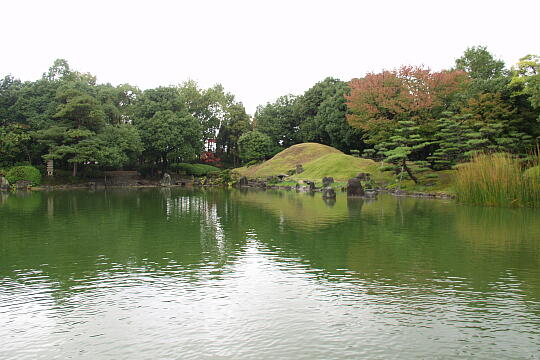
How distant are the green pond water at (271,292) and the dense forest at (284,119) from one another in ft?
67.5

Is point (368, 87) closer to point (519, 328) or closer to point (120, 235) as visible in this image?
point (120, 235)

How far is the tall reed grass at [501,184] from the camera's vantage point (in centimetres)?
2278

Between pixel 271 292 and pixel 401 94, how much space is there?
3642 cm

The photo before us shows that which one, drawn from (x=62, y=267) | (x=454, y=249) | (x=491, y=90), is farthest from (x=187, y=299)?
(x=491, y=90)

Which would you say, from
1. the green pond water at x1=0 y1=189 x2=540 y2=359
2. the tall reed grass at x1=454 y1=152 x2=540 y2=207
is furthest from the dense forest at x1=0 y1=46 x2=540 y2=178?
the green pond water at x1=0 y1=189 x2=540 y2=359

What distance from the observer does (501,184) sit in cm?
2370

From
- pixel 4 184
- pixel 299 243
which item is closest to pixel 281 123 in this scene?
pixel 4 184

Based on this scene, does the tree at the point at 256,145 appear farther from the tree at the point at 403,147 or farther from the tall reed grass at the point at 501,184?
the tall reed grass at the point at 501,184

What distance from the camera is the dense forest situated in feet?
115

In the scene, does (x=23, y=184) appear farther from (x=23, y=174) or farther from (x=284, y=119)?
(x=284, y=119)

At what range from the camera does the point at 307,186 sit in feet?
153

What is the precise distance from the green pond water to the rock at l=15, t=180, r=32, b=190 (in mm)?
34288

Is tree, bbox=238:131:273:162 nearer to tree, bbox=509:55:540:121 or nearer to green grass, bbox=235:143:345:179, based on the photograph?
green grass, bbox=235:143:345:179

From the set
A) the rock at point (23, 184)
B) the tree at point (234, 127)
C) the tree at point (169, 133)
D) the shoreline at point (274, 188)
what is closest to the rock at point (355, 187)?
the shoreline at point (274, 188)
